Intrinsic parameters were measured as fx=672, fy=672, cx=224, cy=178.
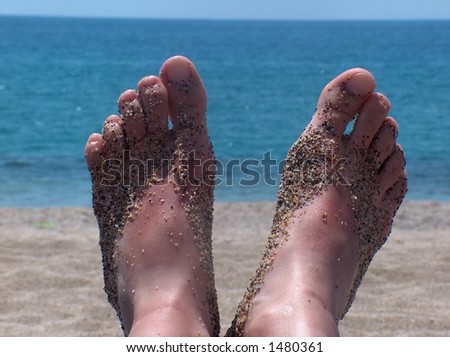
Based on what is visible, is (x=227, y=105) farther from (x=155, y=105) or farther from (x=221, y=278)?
(x=155, y=105)

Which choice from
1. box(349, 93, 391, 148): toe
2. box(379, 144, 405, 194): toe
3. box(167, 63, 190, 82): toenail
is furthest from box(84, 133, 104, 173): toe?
box(379, 144, 405, 194): toe

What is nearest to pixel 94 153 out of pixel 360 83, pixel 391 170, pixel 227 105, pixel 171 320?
pixel 171 320

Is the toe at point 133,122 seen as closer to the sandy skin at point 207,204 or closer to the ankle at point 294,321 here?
the sandy skin at point 207,204

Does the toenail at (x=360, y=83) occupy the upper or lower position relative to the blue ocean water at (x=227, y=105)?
upper

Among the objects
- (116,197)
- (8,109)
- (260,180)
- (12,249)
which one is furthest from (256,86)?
(116,197)

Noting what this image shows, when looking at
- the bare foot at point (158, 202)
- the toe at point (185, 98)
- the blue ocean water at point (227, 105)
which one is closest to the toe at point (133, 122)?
the bare foot at point (158, 202)

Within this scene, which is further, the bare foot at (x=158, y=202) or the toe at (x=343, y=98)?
the toe at (x=343, y=98)

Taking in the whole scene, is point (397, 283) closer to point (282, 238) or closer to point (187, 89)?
point (282, 238)

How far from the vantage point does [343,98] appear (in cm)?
233

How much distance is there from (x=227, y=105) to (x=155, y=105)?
43.8 ft

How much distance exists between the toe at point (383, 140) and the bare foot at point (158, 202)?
0.59m

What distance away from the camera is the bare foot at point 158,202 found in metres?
1.94

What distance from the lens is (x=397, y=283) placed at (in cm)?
325
